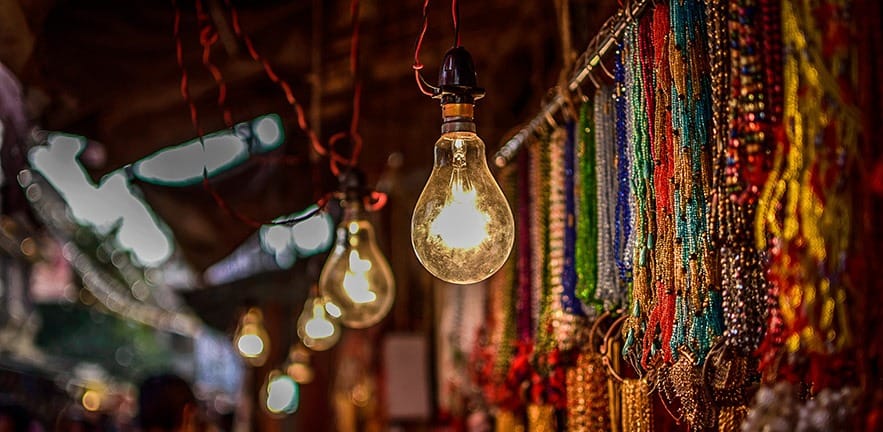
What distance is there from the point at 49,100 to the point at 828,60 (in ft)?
13.3

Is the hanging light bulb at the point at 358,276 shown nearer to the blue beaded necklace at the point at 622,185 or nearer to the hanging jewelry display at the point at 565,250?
the hanging jewelry display at the point at 565,250

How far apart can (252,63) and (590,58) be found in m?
3.08

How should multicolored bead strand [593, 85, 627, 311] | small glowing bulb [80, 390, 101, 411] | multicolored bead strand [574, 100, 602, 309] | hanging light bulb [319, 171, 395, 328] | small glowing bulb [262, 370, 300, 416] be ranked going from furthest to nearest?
small glowing bulb [80, 390, 101, 411], small glowing bulb [262, 370, 300, 416], hanging light bulb [319, 171, 395, 328], multicolored bead strand [574, 100, 602, 309], multicolored bead strand [593, 85, 627, 311]

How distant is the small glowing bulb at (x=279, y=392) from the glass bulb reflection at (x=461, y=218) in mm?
5885

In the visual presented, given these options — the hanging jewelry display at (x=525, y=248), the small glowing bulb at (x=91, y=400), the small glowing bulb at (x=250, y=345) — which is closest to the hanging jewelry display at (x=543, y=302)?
the hanging jewelry display at (x=525, y=248)

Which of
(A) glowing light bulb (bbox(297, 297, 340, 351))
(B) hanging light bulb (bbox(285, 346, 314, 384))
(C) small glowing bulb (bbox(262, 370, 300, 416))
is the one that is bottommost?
(C) small glowing bulb (bbox(262, 370, 300, 416))

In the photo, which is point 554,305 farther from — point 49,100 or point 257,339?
point 257,339

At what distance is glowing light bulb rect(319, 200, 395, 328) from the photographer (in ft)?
11.7

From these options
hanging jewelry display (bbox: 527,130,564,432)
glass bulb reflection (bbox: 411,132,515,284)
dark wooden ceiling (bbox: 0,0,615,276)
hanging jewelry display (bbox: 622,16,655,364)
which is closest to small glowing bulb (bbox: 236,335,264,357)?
dark wooden ceiling (bbox: 0,0,615,276)

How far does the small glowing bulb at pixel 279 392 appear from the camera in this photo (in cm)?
788

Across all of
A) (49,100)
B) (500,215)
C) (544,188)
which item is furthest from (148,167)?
(500,215)

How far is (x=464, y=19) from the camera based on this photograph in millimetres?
5438

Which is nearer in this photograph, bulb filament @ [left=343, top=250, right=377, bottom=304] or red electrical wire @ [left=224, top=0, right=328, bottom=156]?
red electrical wire @ [left=224, top=0, right=328, bottom=156]

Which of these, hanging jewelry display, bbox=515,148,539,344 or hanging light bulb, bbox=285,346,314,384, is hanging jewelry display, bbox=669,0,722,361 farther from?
hanging light bulb, bbox=285,346,314,384
